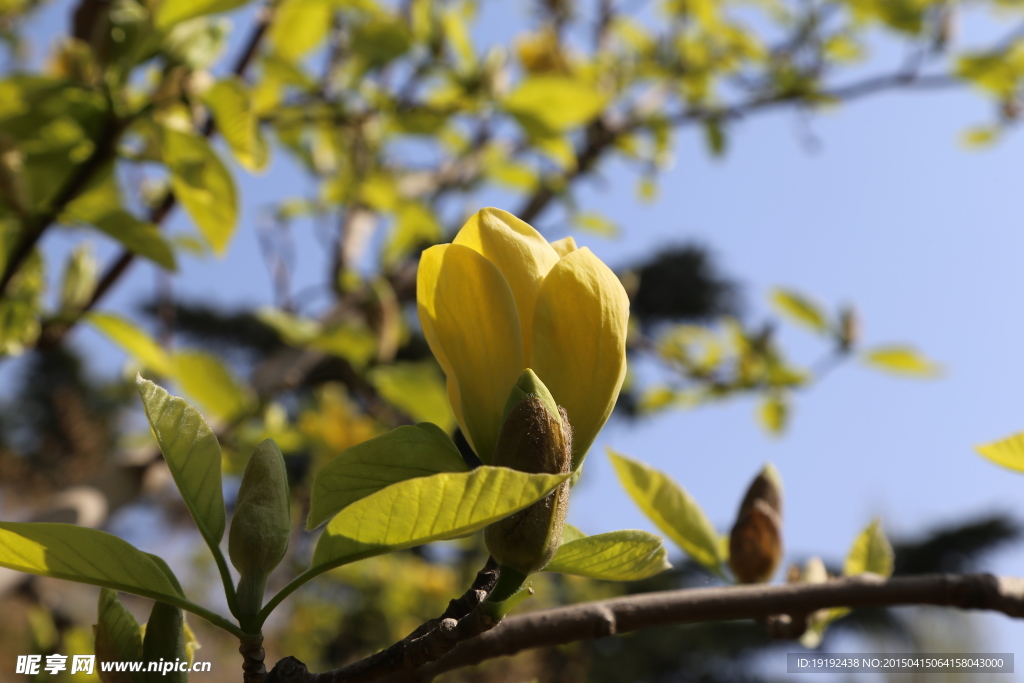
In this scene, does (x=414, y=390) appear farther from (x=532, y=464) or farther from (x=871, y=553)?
(x=532, y=464)

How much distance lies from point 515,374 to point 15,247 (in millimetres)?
709

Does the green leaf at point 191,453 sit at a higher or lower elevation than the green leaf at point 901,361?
lower

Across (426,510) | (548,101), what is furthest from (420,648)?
(548,101)

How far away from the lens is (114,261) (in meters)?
1.09

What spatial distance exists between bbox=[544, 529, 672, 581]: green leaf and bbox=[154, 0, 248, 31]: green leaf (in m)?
0.58

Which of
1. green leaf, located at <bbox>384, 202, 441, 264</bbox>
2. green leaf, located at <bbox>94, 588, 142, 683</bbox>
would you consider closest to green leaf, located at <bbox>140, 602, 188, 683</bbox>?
green leaf, located at <bbox>94, 588, 142, 683</bbox>

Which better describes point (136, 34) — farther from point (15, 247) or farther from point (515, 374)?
point (515, 374)

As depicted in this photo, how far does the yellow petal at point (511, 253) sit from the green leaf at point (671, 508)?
0.21m

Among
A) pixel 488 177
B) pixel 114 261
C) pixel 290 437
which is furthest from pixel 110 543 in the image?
pixel 488 177

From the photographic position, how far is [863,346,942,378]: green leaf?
54.9 inches

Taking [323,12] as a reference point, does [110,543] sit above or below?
below

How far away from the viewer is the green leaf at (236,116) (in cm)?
75

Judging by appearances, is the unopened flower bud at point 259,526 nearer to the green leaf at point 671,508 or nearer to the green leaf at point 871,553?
the green leaf at point 671,508

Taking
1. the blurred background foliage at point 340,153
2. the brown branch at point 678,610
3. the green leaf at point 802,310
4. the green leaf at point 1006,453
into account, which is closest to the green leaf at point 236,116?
the blurred background foliage at point 340,153
